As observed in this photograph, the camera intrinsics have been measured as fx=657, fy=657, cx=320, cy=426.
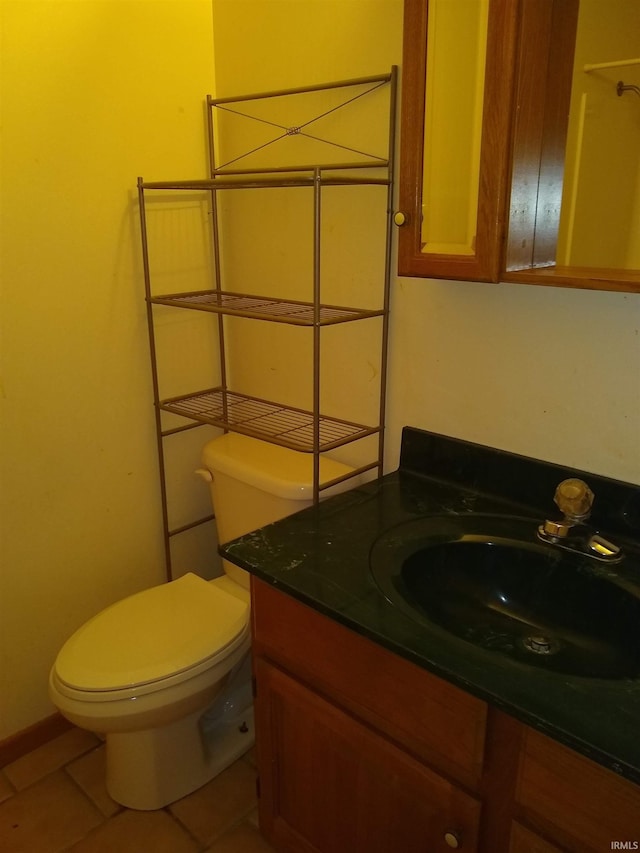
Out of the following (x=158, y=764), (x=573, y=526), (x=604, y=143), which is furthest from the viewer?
(x=158, y=764)

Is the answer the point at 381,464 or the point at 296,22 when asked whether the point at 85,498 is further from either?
the point at 296,22

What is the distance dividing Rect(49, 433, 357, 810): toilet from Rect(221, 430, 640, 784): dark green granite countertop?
0.23m

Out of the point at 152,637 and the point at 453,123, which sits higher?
the point at 453,123

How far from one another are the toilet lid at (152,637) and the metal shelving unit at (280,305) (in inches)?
11.7

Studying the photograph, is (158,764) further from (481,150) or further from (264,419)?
(481,150)

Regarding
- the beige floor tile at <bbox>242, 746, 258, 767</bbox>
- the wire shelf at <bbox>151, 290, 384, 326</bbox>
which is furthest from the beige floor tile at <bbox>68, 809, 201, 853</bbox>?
the wire shelf at <bbox>151, 290, 384, 326</bbox>

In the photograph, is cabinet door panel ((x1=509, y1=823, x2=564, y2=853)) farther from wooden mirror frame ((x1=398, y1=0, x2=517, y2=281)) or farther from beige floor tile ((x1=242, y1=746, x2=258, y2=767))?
beige floor tile ((x1=242, y1=746, x2=258, y2=767))

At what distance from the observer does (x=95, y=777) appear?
5.57 feet

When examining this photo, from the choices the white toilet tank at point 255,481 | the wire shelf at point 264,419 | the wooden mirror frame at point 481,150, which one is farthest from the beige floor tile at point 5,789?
the wooden mirror frame at point 481,150

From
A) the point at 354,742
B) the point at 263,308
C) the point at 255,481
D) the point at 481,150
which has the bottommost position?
the point at 354,742

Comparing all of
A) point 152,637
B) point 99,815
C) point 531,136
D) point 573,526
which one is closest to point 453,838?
point 573,526

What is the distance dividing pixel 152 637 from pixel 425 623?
0.78 metres

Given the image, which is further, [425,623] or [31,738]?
[31,738]

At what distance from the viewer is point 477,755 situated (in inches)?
37.2
